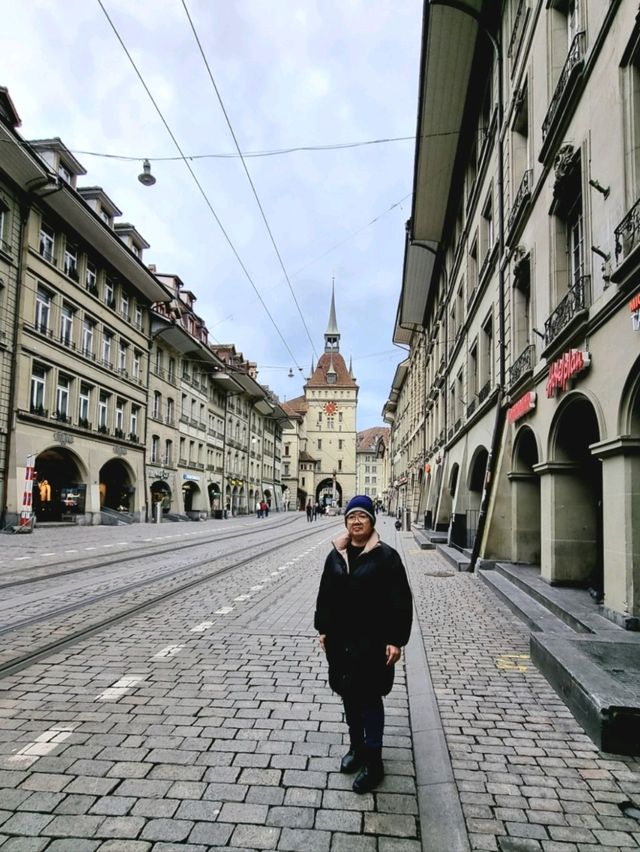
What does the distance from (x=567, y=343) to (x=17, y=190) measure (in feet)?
74.4

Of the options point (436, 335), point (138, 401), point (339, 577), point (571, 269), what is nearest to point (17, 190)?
point (138, 401)

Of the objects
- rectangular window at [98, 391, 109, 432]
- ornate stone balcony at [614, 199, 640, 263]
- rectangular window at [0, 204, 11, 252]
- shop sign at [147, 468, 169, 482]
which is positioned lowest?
shop sign at [147, 468, 169, 482]

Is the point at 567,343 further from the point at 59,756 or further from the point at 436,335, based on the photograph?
the point at 436,335

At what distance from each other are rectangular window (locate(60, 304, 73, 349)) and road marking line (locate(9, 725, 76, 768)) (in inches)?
1006

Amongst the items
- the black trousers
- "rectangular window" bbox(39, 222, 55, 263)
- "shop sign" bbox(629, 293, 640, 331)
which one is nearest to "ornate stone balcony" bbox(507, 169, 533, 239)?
"shop sign" bbox(629, 293, 640, 331)

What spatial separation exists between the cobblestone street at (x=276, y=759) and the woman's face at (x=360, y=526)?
1348 millimetres

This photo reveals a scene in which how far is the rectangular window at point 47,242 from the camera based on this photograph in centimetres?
2545

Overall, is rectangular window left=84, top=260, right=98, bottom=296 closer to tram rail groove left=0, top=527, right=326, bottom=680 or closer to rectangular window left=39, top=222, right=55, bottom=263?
rectangular window left=39, top=222, right=55, bottom=263

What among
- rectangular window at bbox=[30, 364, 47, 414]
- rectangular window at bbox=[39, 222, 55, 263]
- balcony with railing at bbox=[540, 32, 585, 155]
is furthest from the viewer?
rectangular window at bbox=[39, 222, 55, 263]

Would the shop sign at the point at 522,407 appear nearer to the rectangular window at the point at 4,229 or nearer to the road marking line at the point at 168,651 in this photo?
the road marking line at the point at 168,651

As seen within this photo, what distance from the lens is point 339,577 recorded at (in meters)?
3.49

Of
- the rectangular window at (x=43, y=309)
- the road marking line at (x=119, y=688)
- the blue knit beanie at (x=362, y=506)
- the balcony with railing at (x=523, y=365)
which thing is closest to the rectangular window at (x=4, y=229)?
the rectangular window at (x=43, y=309)

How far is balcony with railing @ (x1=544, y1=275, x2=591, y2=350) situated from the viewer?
806 cm

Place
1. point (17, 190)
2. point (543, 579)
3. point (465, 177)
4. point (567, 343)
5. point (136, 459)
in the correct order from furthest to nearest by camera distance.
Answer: point (136, 459) < point (17, 190) < point (465, 177) < point (543, 579) < point (567, 343)
